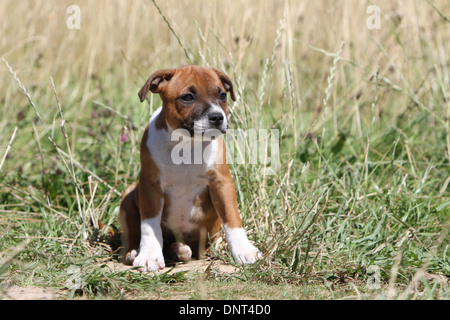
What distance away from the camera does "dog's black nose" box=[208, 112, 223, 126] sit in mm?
Answer: 3492

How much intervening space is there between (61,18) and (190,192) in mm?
4522

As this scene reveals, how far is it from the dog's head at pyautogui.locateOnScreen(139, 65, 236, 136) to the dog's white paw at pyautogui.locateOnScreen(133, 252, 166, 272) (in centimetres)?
83

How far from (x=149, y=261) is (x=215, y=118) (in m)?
1.01

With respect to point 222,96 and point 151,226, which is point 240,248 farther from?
point 222,96

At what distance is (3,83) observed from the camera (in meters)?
6.89

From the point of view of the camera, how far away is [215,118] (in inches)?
138

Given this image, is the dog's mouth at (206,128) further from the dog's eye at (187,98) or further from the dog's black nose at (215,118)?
the dog's eye at (187,98)

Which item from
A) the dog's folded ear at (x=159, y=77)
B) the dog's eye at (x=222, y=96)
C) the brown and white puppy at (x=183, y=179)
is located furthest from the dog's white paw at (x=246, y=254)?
the dog's folded ear at (x=159, y=77)

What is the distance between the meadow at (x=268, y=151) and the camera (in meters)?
3.41

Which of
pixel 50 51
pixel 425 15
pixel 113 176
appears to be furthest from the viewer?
pixel 50 51

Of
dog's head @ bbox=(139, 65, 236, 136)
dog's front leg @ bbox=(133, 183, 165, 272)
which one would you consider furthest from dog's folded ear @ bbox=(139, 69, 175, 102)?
dog's front leg @ bbox=(133, 183, 165, 272)

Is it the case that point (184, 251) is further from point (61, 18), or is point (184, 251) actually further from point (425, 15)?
point (61, 18)

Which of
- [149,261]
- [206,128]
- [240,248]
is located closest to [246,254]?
[240,248]
